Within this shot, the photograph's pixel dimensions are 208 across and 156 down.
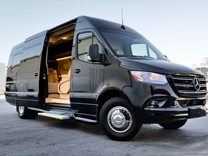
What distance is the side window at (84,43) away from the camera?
5645mm

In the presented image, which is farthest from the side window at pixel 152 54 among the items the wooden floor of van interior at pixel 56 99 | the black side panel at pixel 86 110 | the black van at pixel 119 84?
the wooden floor of van interior at pixel 56 99

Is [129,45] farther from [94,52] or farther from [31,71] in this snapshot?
[31,71]

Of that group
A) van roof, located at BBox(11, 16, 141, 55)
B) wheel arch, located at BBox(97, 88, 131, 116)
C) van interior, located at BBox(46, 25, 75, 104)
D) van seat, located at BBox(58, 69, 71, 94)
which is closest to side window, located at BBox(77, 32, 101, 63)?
van roof, located at BBox(11, 16, 141, 55)

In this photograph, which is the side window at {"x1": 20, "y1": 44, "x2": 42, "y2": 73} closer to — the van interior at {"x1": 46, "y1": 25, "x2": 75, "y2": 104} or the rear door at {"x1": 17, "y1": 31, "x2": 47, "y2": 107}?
the rear door at {"x1": 17, "y1": 31, "x2": 47, "y2": 107}

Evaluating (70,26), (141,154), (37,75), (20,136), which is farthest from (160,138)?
(37,75)

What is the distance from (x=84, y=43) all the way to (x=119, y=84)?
151 centimetres

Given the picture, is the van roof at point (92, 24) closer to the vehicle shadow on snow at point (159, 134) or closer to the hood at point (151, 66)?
the hood at point (151, 66)

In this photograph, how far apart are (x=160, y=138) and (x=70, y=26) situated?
11.5 feet

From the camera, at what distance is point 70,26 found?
6.61m

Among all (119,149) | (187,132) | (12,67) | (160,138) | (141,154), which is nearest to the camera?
(141,154)

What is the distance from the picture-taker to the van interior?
7.57 m

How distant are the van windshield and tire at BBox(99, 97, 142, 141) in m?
0.98

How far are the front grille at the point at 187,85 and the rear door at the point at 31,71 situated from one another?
411cm

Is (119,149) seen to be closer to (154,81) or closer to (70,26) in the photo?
(154,81)
